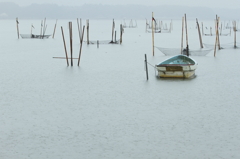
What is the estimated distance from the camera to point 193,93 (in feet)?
48.3

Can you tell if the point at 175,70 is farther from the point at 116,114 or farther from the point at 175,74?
the point at 116,114

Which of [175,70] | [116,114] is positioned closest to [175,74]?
[175,70]

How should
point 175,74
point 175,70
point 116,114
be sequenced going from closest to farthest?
point 116,114
point 175,70
point 175,74

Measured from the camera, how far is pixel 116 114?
11.8 metres

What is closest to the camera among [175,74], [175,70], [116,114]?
[116,114]

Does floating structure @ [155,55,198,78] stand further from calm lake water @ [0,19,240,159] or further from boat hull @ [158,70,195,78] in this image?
calm lake water @ [0,19,240,159]

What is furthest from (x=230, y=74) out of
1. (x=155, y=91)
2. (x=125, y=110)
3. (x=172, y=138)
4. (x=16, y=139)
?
(x=16, y=139)

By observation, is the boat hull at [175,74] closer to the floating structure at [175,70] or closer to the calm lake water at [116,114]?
the floating structure at [175,70]

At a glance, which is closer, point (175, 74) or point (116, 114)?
point (116, 114)

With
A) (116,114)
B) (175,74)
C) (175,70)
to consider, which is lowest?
(116,114)

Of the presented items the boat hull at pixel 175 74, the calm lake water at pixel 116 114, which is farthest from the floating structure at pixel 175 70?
the calm lake water at pixel 116 114

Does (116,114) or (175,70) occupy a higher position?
(175,70)

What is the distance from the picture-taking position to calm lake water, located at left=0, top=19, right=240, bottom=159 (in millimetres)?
8727

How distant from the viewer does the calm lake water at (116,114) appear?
8.73m
